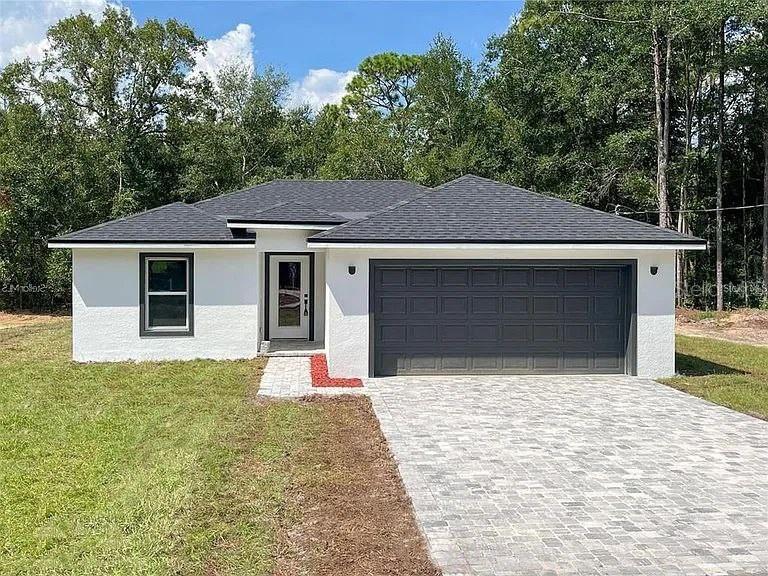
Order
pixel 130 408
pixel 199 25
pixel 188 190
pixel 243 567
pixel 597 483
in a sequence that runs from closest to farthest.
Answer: pixel 243 567 → pixel 597 483 → pixel 130 408 → pixel 188 190 → pixel 199 25

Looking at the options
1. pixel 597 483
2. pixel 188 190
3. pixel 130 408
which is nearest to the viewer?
pixel 597 483

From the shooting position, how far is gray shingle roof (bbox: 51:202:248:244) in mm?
13242

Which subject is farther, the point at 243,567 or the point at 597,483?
the point at 597,483

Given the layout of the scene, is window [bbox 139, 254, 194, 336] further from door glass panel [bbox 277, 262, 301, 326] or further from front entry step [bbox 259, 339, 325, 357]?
door glass panel [bbox 277, 262, 301, 326]

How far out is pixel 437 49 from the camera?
32000 millimetres

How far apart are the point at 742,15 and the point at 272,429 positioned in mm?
24503

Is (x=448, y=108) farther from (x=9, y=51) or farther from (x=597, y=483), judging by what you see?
(x=597, y=483)

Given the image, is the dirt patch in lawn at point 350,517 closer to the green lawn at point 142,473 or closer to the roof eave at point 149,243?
the green lawn at point 142,473

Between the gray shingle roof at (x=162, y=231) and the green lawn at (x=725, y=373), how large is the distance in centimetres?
905

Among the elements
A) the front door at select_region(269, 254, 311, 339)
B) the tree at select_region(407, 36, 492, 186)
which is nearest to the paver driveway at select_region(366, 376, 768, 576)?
the front door at select_region(269, 254, 311, 339)

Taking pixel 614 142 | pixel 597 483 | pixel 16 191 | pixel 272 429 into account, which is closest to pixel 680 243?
pixel 597 483

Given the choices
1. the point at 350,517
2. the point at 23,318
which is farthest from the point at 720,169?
the point at 23,318

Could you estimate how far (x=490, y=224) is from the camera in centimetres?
1234

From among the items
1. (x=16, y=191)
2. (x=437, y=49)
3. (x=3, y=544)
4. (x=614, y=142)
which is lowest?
(x=3, y=544)
